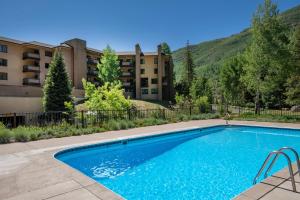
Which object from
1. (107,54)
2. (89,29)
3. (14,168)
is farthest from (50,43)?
(14,168)

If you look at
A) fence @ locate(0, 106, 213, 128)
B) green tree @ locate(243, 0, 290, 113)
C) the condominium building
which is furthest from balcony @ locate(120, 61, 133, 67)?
green tree @ locate(243, 0, 290, 113)

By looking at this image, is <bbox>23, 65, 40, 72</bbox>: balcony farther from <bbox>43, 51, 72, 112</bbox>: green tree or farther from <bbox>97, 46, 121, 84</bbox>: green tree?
<bbox>43, 51, 72, 112</bbox>: green tree

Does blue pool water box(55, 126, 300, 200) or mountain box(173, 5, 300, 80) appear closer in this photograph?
blue pool water box(55, 126, 300, 200)

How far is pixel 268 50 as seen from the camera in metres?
18.8

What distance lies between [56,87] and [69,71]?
536 inches

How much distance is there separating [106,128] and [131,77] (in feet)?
95.3

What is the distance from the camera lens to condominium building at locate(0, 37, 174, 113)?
24781 millimetres

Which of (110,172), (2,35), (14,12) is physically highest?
(2,35)

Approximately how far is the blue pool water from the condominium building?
18920mm

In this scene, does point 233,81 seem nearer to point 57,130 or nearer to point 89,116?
point 89,116

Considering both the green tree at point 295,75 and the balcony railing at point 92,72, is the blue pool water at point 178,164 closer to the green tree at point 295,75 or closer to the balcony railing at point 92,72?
the green tree at point 295,75

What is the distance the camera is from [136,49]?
38188 mm

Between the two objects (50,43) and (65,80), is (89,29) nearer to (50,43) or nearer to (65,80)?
(65,80)

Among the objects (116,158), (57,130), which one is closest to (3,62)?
(57,130)
